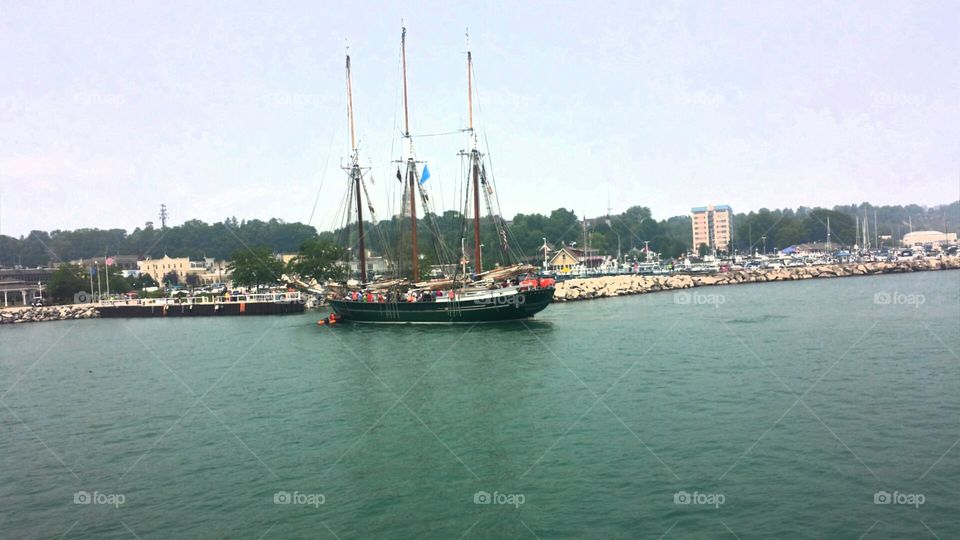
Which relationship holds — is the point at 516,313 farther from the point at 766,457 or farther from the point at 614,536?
the point at 614,536

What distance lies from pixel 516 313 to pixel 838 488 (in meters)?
41.8

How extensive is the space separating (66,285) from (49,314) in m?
15.9

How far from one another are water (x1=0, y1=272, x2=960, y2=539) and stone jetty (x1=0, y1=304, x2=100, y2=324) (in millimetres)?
52388

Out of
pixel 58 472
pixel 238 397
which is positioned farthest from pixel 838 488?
pixel 238 397

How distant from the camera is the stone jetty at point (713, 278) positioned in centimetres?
9500

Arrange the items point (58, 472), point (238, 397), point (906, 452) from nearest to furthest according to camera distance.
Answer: point (906, 452)
point (58, 472)
point (238, 397)

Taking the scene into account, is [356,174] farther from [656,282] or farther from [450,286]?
[656,282]

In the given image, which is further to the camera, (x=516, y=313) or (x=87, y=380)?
(x=516, y=313)

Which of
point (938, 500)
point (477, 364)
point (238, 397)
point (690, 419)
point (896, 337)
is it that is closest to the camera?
point (938, 500)

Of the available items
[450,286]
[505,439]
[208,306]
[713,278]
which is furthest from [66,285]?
[505,439]

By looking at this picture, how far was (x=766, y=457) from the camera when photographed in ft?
68.6

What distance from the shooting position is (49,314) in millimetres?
94750

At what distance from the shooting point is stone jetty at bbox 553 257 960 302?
95000 millimetres

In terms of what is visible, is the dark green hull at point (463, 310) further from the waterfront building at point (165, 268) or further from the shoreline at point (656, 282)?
the waterfront building at point (165, 268)
